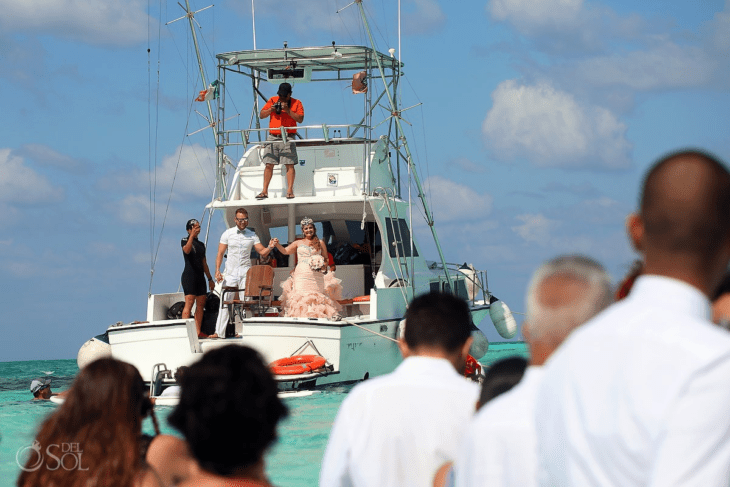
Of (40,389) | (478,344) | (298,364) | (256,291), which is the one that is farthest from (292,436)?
(478,344)

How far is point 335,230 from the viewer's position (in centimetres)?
1670

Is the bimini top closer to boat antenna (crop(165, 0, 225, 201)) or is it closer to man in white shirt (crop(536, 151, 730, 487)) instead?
boat antenna (crop(165, 0, 225, 201))

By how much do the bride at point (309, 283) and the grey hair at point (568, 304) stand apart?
11.1 m

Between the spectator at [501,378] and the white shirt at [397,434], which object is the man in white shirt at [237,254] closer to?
the white shirt at [397,434]

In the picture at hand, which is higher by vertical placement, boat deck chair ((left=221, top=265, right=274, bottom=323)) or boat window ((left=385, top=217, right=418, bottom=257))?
boat window ((left=385, top=217, right=418, bottom=257))

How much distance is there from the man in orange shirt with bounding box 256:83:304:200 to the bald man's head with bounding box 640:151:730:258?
13343 millimetres

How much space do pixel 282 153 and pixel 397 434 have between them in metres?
12.4

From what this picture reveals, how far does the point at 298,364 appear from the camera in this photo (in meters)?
12.4

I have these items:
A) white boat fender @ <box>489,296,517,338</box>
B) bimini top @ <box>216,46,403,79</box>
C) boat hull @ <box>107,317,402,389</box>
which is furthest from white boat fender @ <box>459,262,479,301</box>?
boat hull @ <box>107,317,402,389</box>

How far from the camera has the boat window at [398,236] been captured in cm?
1532

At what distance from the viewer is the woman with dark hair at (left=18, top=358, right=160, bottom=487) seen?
2.62 metres

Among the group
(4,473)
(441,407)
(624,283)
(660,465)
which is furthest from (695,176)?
(4,473)

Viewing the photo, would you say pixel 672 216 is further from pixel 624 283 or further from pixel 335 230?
pixel 335 230

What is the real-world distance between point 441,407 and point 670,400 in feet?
4.98
